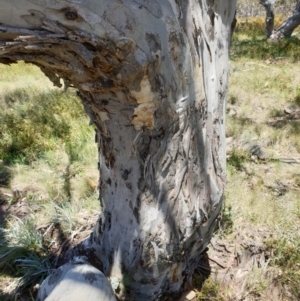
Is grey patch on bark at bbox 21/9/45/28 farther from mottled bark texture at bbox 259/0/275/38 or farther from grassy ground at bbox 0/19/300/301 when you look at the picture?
mottled bark texture at bbox 259/0/275/38

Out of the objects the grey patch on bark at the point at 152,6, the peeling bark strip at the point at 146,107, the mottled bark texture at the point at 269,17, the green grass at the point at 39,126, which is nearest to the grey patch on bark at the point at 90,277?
the peeling bark strip at the point at 146,107

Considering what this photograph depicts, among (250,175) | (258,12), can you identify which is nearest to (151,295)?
(250,175)

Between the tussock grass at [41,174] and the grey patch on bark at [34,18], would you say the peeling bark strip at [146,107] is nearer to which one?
the grey patch on bark at [34,18]

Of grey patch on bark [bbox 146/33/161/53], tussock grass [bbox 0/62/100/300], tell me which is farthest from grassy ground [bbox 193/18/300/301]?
grey patch on bark [bbox 146/33/161/53]

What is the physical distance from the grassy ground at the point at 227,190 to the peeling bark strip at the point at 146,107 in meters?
0.53

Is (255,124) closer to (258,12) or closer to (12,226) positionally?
(12,226)

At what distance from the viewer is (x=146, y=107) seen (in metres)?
1.39

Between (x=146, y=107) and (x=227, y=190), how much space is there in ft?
6.08

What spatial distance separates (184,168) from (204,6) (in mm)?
689

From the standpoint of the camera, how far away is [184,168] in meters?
1.60

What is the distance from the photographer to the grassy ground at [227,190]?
237cm

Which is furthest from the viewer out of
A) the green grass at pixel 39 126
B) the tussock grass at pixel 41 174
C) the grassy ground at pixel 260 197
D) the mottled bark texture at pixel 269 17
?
the mottled bark texture at pixel 269 17

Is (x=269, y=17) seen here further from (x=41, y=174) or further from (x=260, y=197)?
(x=41, y=174)

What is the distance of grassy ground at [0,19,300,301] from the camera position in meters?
2.37
